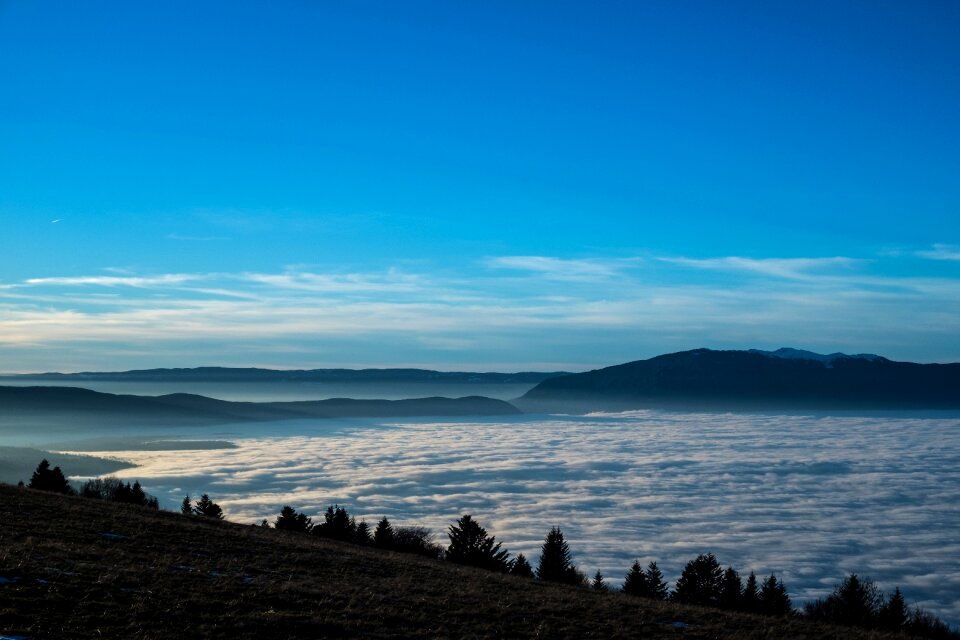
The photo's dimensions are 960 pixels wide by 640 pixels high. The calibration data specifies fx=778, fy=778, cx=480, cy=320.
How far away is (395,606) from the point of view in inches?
787

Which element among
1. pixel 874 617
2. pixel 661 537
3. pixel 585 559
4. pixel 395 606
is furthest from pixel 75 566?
pixel 661 537

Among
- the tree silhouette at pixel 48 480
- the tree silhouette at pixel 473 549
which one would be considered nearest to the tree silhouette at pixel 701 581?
the tree silhouette at pixel 473 549

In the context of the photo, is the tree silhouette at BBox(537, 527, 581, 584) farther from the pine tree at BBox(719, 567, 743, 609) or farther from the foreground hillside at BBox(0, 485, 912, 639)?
the foreground hillside at BBox(0, 485, 912, 639)

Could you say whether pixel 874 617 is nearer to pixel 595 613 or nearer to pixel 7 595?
pixel 595 613

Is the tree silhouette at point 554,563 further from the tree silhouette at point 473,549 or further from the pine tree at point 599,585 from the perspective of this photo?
the tree silhouette at point 473,549

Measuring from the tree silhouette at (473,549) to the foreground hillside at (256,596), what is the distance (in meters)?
22.8

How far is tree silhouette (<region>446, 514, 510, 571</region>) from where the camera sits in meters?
52.1

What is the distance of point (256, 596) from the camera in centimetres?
1889

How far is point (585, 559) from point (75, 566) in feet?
479

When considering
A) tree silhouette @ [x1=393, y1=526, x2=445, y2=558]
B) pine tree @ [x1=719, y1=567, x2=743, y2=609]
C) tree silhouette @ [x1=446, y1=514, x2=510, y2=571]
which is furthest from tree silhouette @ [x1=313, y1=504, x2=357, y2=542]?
pine tree @ [x1=719, y1=567, x2=743, y2=609]

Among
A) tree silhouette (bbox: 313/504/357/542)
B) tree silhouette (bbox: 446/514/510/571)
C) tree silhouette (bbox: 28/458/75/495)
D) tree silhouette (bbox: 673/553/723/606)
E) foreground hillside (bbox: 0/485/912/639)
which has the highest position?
foreground hillside (bbox: 0/485/912/639)

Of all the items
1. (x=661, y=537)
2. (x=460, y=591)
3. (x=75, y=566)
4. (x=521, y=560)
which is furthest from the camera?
(x=661, y=537)

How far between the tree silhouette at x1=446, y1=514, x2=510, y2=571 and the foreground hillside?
22845 mm

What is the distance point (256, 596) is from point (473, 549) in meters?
37.6
